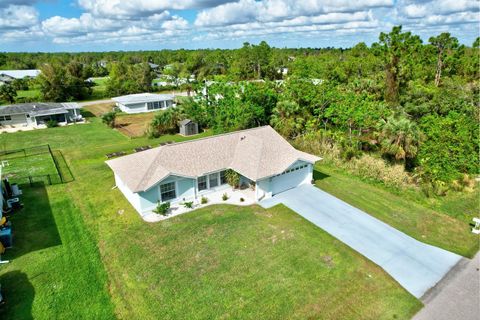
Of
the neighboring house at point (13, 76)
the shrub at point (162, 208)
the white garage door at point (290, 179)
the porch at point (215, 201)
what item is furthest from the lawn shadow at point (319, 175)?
the neighboring house at point (13, 76)

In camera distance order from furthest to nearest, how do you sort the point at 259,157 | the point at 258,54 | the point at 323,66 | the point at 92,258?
the point at 258,54 < the point at 323,66 < the point at 259,157 < the point at 92,258

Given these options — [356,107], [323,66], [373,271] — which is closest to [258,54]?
[323,66]

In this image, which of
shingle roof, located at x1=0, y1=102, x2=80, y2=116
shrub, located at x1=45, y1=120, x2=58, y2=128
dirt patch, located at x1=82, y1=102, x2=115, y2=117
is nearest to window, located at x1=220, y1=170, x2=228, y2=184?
shrub, located at x1=45, y1=120, x2=58, y2=128

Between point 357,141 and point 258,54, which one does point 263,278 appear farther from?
point 258,54

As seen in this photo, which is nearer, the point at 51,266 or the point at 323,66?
the point at 51,266

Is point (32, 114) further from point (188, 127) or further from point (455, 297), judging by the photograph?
point (455, 297)

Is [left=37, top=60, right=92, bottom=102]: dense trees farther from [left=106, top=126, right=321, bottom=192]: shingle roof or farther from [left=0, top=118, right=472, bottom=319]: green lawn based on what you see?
[left=106, top=126, right=321, bottom=192]: shingle roof

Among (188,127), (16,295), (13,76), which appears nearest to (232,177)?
(16,295)
